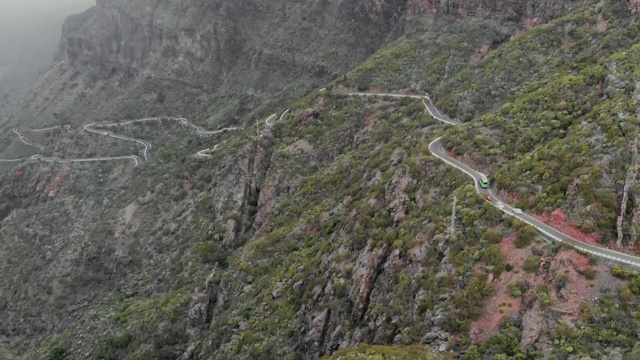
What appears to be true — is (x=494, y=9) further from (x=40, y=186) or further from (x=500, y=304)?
(x=40, y=186)

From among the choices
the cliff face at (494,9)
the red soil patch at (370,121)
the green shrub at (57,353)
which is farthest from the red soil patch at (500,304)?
the green shrub at (57,353)

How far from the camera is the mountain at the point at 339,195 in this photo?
94.4 feet

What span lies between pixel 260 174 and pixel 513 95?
37.0 meters

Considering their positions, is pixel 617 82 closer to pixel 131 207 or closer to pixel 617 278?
pixel 617 278

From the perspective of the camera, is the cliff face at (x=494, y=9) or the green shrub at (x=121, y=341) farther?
the cliff face at (x=494, y=9)

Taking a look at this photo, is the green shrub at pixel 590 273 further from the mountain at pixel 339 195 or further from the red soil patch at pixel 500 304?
the red soil patch at pixel 500 304

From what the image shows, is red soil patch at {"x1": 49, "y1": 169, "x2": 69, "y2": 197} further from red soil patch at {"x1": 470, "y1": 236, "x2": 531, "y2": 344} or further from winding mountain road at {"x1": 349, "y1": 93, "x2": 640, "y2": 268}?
red soil patch at {"x1": 470, "y1": 236, "x2": 531, "y2": 344}

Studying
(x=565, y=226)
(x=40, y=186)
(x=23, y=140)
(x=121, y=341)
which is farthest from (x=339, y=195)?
(x=23, y=140)

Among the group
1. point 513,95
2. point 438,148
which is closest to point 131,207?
point 438,148

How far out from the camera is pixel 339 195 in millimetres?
54031

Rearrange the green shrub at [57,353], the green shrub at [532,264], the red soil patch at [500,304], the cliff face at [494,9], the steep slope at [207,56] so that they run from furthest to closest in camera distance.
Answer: the steep slope at [207,56] → the cliff face at [494,9] → the green shrub at [57,353] → the green shrub at [532,264] → the red soil patch at [500,304]

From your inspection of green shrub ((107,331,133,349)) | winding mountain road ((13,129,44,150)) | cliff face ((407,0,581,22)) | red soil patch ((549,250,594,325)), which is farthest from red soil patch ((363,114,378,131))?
winding mountain road ((13,129,44,150))

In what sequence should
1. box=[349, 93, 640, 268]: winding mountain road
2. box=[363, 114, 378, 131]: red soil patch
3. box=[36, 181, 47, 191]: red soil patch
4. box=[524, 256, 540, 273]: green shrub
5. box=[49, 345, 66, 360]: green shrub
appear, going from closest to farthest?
box=[349, 93, 640, 268]: winding mountain road
box=[524, 256, 540, 273]: green shrub
box=[49, 345, 66, 360]: green shrub
box=[363, 114, 378, 131]: red soil patch
box=[36, 181, 47, 191]: red soil patch

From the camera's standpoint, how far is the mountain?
28.8 m
